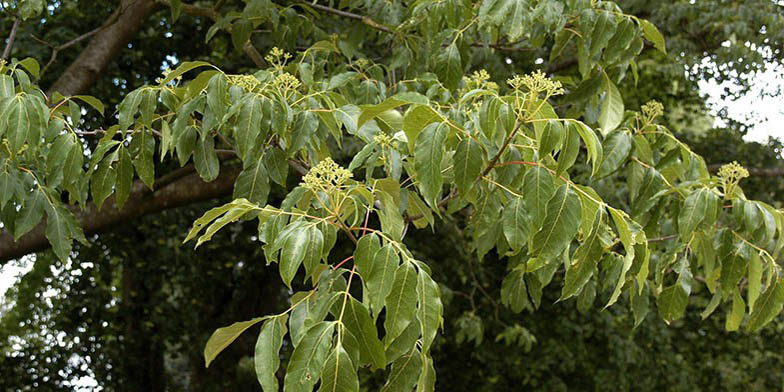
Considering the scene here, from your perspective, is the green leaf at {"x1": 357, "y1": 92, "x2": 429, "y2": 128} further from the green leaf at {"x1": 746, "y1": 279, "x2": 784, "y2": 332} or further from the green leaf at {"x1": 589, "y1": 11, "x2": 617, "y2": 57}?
the green leaf at {"x1": 746, "y1": 279, "x2": 784, "y2": 332}

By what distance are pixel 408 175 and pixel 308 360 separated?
115 centimetres

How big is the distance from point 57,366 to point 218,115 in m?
4.30

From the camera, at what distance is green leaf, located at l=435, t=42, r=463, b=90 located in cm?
259

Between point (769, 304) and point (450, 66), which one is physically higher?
point (450, 66)

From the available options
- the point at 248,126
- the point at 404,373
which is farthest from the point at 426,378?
the point at 248,126

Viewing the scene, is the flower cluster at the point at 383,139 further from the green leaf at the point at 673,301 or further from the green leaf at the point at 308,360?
the green leaf at the point at 673,301

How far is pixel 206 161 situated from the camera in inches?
86.5

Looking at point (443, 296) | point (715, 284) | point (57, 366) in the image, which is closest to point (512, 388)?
point (443, 296)

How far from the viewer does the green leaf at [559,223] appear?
1.59 metres

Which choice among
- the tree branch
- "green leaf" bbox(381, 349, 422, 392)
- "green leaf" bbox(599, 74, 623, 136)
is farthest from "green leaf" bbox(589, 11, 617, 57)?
the tree branch

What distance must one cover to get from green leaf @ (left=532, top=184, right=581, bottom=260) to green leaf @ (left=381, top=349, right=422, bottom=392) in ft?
1.04

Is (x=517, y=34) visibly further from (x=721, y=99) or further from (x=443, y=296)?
(x=721, y=99)

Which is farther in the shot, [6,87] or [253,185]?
[253,185]

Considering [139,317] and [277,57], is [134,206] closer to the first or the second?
[139,317]
